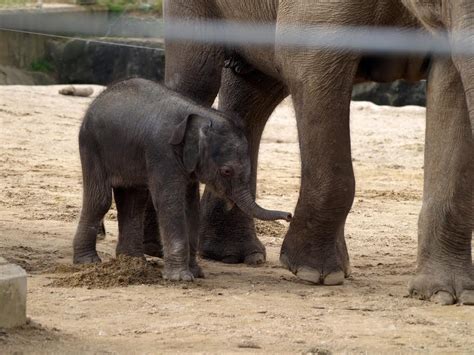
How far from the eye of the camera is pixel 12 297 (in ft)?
16.8

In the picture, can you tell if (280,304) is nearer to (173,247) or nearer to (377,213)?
(173,247)

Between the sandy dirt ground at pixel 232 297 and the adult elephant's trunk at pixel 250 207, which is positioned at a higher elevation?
the adult elephant's trunk at pixel 250 207

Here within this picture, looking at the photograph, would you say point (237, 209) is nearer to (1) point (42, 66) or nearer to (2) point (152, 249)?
(2) point (152, 249)

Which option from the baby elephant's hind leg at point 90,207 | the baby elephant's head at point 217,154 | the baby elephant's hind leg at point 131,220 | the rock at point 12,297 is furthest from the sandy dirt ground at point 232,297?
the baby elephant's head at point 217,154

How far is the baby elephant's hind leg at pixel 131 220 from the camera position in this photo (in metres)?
7.14

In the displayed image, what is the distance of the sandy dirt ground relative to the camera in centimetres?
527

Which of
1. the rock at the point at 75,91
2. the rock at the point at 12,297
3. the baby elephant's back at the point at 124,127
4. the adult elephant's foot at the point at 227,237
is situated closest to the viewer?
the rock at the point at 12,297

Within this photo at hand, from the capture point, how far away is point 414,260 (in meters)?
8.00

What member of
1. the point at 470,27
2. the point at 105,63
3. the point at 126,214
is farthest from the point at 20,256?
the point at 105,63

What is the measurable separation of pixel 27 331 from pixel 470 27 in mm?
2048

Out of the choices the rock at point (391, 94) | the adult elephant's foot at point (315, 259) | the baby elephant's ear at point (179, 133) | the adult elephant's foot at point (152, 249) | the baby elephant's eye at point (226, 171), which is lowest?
the rock at point (391, 94)

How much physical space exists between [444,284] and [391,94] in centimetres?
1118

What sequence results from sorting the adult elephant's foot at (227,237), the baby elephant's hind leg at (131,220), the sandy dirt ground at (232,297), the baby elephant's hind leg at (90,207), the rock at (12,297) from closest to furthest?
the rock at (12,297)
the sandy dirt ground at (232,297)
the baby elephant's hind leg at (90,207)
the baby elephant's hind leg at (131,220)
the adult elephant's foot at (227,237)

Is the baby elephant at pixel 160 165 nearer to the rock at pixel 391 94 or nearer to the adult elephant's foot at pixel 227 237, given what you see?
the adult elephant's foot at pixel 227 237
